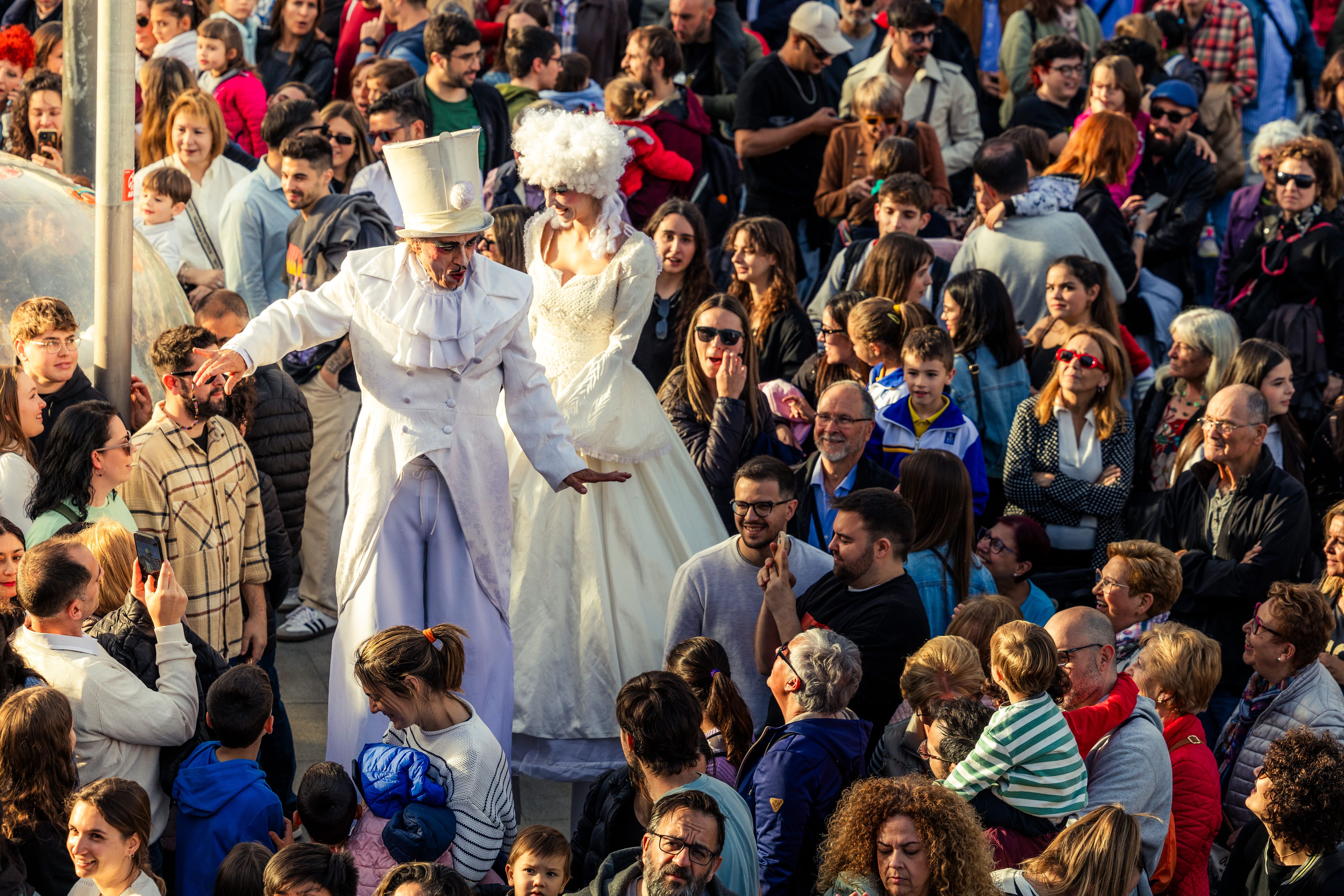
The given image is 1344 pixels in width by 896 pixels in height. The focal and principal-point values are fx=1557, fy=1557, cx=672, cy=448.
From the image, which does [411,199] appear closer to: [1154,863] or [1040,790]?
[1040,790]

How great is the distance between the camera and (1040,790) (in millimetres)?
4129

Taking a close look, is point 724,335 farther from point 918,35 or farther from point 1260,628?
point 918,35

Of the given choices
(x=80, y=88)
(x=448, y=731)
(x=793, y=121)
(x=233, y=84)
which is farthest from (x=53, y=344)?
(x=793, y=121)

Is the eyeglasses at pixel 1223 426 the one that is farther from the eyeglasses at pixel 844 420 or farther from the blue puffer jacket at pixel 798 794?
the blue puffer jacket at pixel 798 794

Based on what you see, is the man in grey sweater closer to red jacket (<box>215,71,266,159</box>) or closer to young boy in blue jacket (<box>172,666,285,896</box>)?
red jacket (<box>215,71,266,159</box>)

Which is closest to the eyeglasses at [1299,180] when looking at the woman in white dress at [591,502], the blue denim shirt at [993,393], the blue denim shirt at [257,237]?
the blue denim shirt at [993,393]

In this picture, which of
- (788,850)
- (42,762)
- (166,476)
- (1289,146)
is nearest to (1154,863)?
(788,850)

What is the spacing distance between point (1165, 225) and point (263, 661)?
5.69m

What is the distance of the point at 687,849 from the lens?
344 cm

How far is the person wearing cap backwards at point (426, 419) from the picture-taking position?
509 centimetres

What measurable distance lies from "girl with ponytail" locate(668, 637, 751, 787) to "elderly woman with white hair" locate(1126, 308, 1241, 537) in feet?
9.79

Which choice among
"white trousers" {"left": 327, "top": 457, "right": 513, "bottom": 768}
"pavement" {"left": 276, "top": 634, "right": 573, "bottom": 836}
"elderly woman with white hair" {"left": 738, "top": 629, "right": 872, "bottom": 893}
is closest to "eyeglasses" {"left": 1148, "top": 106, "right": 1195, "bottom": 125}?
"pavement" {"left": 276, "top": 634, "right": 573, "bottom": 836}

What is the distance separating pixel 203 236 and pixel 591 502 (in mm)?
2984

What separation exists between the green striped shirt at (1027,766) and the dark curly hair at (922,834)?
12.2 inches
